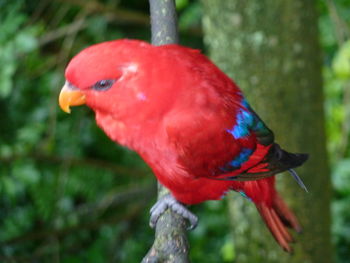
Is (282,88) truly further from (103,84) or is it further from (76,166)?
(76,166)

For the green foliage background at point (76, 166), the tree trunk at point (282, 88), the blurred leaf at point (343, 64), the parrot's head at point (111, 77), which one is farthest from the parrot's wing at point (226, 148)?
the green foliage background at point (76, 166)

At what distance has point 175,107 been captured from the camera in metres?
1.29

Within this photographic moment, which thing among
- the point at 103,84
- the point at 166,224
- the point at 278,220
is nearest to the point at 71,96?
the point at 103,84

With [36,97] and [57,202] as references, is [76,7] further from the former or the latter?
[57,202]

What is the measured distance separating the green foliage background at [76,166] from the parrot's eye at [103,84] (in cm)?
115

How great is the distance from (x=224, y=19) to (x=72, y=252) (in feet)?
4.44

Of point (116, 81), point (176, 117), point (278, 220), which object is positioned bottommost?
point (278, 220)

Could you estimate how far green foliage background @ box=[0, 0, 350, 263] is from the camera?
2357 millimetres

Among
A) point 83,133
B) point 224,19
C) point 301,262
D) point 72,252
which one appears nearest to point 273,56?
point 224,19

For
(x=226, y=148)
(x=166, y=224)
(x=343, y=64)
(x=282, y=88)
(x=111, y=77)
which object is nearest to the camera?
(x=111, y=77)

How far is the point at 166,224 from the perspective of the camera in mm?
1297

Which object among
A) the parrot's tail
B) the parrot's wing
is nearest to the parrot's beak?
the parrot's wing

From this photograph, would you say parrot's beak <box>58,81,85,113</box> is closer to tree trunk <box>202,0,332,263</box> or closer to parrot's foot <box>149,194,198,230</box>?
parrot's foot <box>149,194,198,230</box>

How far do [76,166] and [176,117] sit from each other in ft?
4.60
